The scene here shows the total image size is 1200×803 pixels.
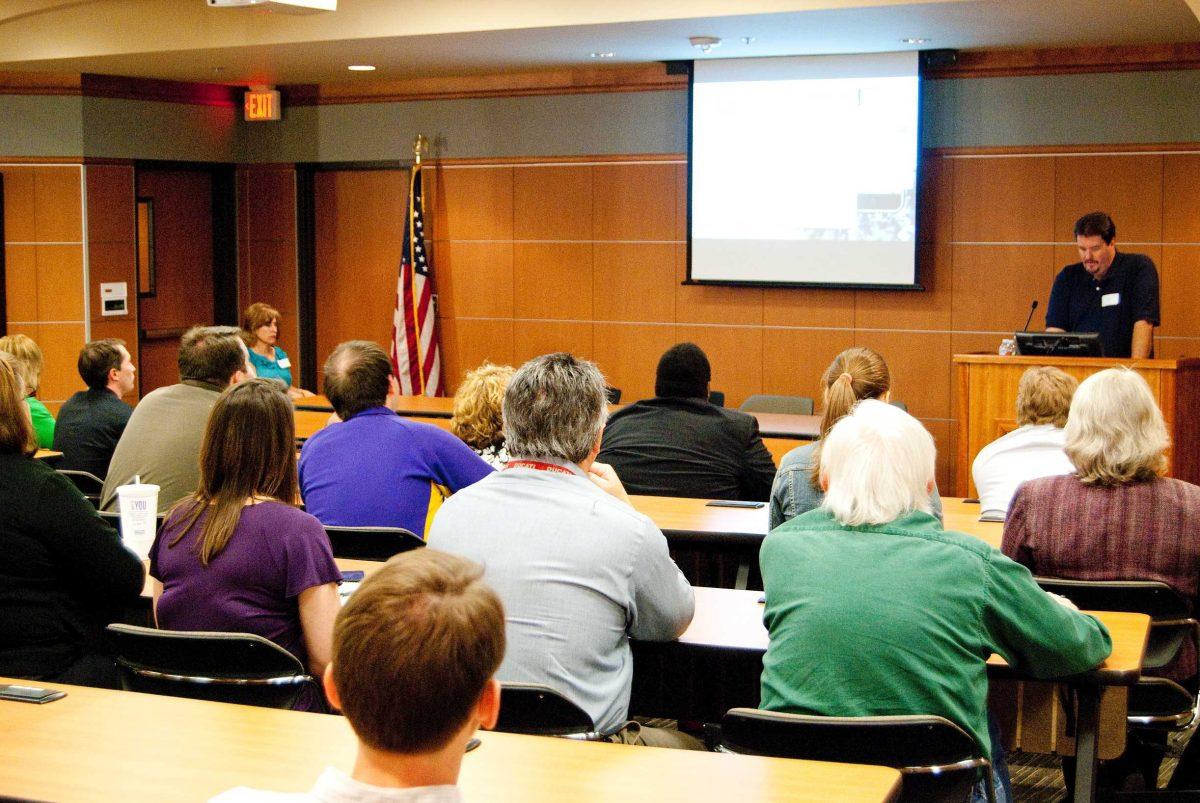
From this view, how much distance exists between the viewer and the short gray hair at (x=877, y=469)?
98.7 inches

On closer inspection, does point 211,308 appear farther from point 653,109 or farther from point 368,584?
point 368,584

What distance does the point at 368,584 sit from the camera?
1398 mm

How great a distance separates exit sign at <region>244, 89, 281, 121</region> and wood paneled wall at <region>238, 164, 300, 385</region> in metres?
0.45

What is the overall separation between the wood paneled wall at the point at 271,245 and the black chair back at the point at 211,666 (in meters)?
8.00

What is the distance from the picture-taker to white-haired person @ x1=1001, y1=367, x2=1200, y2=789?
11.0 ft

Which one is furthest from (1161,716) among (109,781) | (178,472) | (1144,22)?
(1144,22)

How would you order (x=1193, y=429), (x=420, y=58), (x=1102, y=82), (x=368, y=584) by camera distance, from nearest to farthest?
(x=368, y=584), (x=1193, y=429), (x=1102, y=82), (x=420, y=58)

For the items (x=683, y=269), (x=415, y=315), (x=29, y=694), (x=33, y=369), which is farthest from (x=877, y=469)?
(x=415, y=315)

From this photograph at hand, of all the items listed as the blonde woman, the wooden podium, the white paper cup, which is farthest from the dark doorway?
the white paper cup

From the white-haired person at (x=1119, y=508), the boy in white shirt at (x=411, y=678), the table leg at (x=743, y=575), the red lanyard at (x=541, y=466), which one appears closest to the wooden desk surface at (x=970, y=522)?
the white-haired person at (x=1119, y=508)

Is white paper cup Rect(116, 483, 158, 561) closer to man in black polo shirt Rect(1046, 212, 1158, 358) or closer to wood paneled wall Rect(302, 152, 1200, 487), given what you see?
man in black polo shirt Rect(1046, 212, 1158, 358)

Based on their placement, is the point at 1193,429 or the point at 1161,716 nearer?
the point at 1161,716

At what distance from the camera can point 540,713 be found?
253 centimetres

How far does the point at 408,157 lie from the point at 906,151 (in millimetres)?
3753
